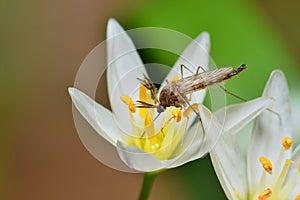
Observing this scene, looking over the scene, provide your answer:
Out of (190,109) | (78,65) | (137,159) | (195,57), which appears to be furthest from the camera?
(78,65)

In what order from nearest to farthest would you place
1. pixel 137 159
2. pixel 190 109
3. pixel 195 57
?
pixel 137 159 < pixel 190 109 < pixel 195 57

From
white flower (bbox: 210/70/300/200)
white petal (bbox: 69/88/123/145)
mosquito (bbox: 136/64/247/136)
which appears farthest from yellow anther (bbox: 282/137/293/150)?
white petal (bbox: 69/88/123/145)

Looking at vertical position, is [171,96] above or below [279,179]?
above

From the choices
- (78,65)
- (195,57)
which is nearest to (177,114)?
(195,57)

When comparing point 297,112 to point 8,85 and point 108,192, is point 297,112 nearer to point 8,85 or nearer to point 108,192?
point 108,192

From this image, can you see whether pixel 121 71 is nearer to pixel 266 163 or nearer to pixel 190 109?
pixel 190 109
